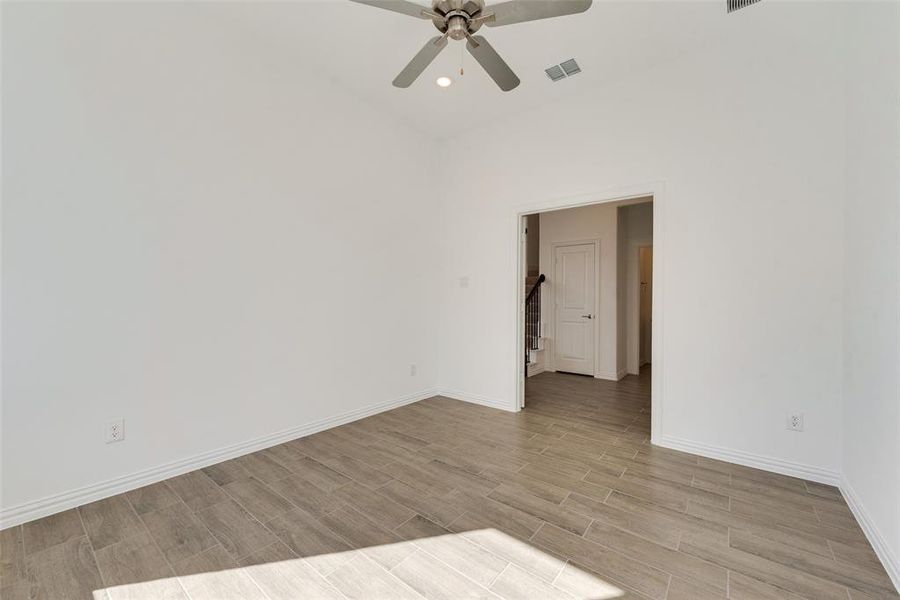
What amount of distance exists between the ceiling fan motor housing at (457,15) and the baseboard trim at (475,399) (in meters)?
3.32

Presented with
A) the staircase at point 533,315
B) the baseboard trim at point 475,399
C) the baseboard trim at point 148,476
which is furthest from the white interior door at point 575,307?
the baseboard trim at point 148,476

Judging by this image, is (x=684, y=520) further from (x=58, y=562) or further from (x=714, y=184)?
(x=58, y=562)

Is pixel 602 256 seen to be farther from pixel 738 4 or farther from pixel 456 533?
pixel 456 533

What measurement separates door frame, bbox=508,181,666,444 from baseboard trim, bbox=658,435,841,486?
0.15 meters

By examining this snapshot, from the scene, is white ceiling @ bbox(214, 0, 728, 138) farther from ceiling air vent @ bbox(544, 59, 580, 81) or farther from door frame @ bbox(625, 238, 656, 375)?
door frame @ bbox(625, 238, 656, 375)

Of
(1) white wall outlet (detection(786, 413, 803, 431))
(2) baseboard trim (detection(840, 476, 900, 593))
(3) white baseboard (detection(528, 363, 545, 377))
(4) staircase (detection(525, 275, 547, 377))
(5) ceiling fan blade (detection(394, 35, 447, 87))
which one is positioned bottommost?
(2) baseboard trim (detection(840, 476, 900, 593))

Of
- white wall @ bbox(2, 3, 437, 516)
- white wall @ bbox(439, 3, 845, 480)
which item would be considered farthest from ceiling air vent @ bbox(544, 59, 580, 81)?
white wall @ bbox(2, 3, 437, 516)

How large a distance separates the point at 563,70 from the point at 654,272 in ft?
6.23

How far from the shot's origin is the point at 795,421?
2.56 meters

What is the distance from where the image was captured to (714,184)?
2859mm

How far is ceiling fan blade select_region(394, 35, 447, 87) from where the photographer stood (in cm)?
221

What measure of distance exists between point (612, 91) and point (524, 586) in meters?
3.76

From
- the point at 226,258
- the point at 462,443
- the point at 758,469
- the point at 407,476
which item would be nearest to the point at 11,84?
the point at 226,258

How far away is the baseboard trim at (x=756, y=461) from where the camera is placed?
2465mm
